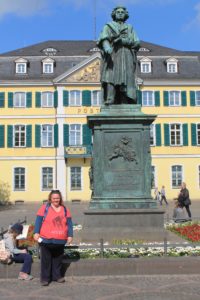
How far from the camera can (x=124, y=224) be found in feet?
27.1

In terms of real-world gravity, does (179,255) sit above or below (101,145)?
below

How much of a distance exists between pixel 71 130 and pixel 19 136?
384cm

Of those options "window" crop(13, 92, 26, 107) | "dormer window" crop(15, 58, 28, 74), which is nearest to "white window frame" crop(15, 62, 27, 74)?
"dormer window" crop(15, 58, 28, 74)

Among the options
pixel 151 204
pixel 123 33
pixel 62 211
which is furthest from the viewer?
pixel 123 33

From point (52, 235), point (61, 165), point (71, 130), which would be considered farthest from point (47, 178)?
point (52, 235)

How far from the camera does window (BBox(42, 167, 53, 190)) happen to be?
3519cm

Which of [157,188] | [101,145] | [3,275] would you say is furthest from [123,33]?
[157,188]

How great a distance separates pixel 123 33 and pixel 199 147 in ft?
89.6

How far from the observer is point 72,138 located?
35219 millimetres

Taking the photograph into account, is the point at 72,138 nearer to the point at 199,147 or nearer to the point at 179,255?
the point at 199,147

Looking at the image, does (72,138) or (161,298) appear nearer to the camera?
(161,298)

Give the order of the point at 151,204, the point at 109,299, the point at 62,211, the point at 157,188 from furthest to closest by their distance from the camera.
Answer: the point at 157,188, the point at 151,204, the point at 62,211, the point at 109,299

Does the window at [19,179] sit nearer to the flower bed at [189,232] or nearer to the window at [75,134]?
the window at [75,134]

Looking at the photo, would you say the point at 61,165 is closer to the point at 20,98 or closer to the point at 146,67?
the point at 20,98
